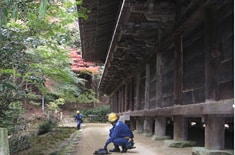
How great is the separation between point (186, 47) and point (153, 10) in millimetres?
1488

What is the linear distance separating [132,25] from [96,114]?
31.8 m

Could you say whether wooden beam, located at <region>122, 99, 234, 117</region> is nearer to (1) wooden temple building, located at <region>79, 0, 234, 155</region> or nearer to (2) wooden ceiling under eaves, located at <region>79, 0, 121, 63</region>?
(1) wooden temple building, located at <region>79, 0, 234, 155</region>

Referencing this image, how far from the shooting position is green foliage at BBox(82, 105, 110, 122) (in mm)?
38625

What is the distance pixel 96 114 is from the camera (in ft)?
129

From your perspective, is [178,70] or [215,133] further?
[178,70]

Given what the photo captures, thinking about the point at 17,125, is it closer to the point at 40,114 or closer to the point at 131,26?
the point at 131,26

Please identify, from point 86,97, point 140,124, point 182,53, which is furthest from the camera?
point 86,97

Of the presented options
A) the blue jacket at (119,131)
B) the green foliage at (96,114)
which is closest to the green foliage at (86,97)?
the green foliage at (96,114)

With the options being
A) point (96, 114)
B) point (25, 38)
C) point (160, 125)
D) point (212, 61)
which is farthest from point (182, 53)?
point (96, 114)

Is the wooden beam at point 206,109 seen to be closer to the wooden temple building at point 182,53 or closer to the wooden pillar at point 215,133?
the wooden temple building at point 182,53

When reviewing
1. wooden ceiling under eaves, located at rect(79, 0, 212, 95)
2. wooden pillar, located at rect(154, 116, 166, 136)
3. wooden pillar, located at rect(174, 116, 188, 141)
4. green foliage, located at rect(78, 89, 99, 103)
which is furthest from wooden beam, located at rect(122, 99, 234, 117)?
green foliage, located at rect(78, 89, 99, 103)

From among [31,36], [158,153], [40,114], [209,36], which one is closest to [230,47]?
[209,36]

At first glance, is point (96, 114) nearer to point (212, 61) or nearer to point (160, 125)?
point (160, 125)

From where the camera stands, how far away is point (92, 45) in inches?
658
